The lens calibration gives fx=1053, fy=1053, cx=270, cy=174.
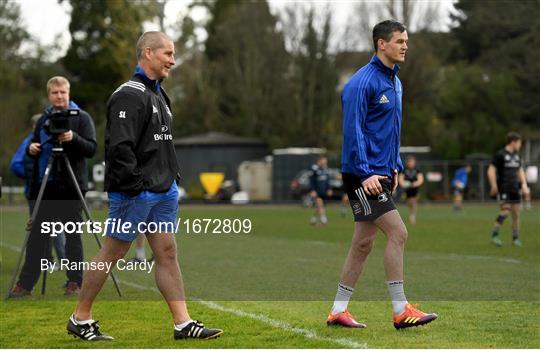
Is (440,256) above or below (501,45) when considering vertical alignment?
below

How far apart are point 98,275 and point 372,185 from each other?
83.8 inches

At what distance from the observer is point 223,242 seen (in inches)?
820

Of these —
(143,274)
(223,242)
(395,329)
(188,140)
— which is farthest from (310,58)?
(395,329)

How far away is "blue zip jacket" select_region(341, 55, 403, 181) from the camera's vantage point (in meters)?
7.91

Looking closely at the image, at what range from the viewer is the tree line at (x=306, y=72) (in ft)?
187

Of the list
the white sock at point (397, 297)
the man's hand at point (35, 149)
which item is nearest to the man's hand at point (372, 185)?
the white sock at point (397, 297)

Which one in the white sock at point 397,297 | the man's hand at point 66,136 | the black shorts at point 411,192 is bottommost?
the black shorts at point 411,192

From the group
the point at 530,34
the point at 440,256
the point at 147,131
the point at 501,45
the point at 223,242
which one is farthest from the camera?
the point at 501,45

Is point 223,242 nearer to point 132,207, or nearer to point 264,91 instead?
point 132,207

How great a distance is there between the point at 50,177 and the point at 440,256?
7822 mm

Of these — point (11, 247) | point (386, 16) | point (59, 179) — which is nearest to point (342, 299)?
point (59, 179)

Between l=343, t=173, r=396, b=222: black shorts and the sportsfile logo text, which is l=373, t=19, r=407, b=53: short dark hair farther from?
the sportsfile logo text

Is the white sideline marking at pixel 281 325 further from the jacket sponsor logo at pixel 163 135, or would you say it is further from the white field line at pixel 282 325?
the jacket sponsor logo at pixel 163 135

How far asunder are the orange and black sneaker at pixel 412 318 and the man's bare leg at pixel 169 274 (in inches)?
63.0
